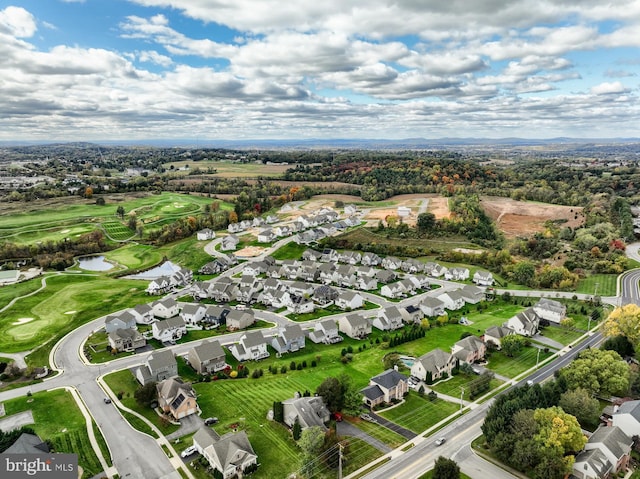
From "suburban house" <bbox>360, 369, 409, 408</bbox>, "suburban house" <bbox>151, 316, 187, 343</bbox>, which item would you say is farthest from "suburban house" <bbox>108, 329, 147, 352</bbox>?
"suburban house" <bbox>360, 369, 409, 408</bbox>

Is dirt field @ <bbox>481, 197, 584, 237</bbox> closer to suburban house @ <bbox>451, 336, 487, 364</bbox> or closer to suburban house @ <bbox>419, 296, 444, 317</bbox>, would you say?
suburban house @ <bbox>419, 296, 444, 317</bbox>

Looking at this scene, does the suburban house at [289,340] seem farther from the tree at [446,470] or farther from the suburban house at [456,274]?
the suburban house at [456,274]

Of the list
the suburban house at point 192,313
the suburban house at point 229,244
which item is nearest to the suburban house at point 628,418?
the suburban house at point 192,313

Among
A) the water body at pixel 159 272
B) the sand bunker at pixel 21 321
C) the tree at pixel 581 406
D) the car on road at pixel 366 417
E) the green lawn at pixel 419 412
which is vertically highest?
the tree at pixel 581 406

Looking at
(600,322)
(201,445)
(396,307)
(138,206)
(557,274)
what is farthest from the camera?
(138,206)

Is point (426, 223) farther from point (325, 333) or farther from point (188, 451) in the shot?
point (188, 451)

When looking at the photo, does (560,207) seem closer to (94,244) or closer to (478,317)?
(478,317)

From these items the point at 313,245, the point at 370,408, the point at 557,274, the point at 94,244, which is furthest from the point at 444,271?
the point at 94,244

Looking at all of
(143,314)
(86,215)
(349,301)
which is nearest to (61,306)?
(143,314)
